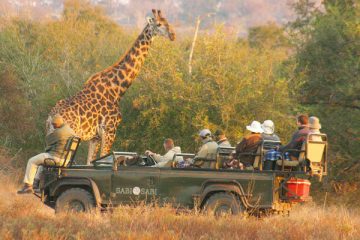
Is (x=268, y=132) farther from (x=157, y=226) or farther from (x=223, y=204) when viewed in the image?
(x=157, y=226)

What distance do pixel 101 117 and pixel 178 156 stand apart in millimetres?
6549

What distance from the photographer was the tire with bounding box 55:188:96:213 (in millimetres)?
14844

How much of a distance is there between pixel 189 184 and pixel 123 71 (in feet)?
27.8

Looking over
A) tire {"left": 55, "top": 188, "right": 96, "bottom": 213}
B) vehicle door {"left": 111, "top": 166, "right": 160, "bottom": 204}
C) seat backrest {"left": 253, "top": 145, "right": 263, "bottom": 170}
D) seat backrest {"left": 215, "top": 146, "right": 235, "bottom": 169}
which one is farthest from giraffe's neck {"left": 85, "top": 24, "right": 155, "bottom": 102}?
seat backrest {"left": 253, "top": 145, "right": 263, "bottom": 170}

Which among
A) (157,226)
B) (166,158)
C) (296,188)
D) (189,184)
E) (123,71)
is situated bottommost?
(157,226)

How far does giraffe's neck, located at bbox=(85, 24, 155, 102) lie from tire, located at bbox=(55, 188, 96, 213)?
7369mm

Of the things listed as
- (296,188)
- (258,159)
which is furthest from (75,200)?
(296,188)

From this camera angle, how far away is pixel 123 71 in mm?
22375

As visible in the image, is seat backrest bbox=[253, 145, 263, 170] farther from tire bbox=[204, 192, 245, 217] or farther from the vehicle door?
the vehicle door

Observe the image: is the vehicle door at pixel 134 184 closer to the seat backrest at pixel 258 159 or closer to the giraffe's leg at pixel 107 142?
the seat backrest at pixel 258 159

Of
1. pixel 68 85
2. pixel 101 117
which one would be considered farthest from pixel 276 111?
pixel 68 85

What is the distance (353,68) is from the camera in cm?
2514

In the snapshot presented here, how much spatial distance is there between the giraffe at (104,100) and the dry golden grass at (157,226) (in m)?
7.31

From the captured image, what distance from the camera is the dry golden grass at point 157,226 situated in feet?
37.7
